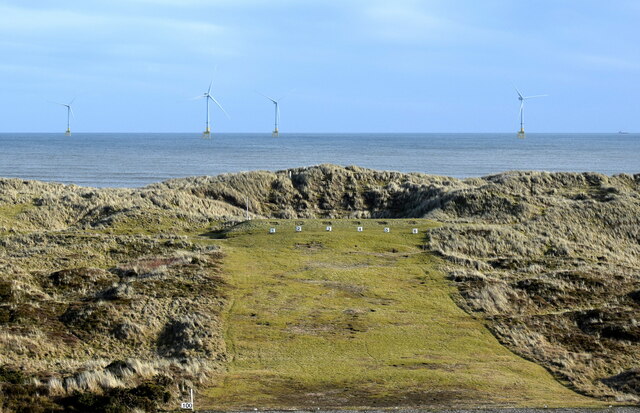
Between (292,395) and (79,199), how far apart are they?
51620 millimetres

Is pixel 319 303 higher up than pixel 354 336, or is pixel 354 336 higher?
pixel 319 303

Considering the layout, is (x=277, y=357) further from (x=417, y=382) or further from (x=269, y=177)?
(x=269, y=177)

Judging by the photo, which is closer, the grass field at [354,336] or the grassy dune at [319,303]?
the grass field at [354,336]

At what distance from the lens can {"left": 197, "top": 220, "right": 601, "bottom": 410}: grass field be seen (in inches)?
1286

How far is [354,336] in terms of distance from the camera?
40812 mm

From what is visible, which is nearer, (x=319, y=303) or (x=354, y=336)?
(x=354, y=336)

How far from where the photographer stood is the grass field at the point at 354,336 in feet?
107

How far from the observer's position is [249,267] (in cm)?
5425

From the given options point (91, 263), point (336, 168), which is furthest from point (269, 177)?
point (91, 263)

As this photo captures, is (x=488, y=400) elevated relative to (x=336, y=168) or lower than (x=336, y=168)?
lower

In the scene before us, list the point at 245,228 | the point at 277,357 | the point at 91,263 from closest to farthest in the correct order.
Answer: the point at 277,357 → the point at 91,263 → the point at 245,228

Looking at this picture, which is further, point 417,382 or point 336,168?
point 336,168

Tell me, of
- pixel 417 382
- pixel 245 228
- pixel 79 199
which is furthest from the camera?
pixel 79 199

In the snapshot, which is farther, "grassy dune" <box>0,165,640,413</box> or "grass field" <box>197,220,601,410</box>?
"grassy dune" <box>0,165,640,413</box>
